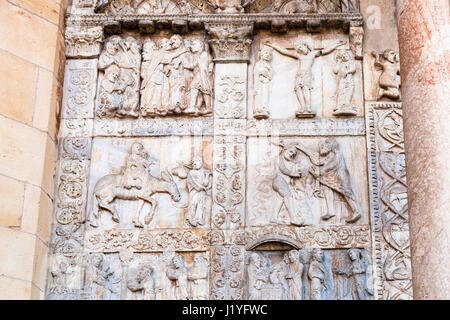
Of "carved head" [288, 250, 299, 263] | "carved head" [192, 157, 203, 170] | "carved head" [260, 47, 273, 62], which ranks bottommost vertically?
"carved head" [288, 250, 299, 263]

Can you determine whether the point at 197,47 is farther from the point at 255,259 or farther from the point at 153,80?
the point at 255,259

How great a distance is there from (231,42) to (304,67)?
1.06m

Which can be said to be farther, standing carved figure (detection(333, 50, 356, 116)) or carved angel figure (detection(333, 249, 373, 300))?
standing carved figure (detection(333, 50, 356, 116))

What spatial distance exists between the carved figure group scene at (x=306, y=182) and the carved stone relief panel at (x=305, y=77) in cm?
47

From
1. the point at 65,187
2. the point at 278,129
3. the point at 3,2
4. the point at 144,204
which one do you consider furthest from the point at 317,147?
the point at 3,2

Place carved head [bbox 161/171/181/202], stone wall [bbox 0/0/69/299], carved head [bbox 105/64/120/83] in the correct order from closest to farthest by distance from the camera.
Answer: stone wall [bbox 0/0/69/299]
carved head [bbox 161/171/181/202]
carved head [bbox 105/64/120/83]

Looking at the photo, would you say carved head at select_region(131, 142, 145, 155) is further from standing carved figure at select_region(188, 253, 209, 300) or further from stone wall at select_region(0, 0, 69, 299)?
standing carved figure at select_region(188, 253, 209, 300)

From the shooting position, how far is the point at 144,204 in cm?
1216

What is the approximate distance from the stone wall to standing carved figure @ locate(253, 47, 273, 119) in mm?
2670

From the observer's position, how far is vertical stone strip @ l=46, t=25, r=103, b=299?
1175 cm

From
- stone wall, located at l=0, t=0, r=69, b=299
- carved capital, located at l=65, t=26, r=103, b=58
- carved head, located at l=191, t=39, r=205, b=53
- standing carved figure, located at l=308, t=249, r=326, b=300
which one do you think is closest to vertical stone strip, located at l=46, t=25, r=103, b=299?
carved capital, located at l=65, t=26, r=103, b=58

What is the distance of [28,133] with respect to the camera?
471 inches

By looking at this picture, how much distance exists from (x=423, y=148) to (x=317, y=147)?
2.97 metres
